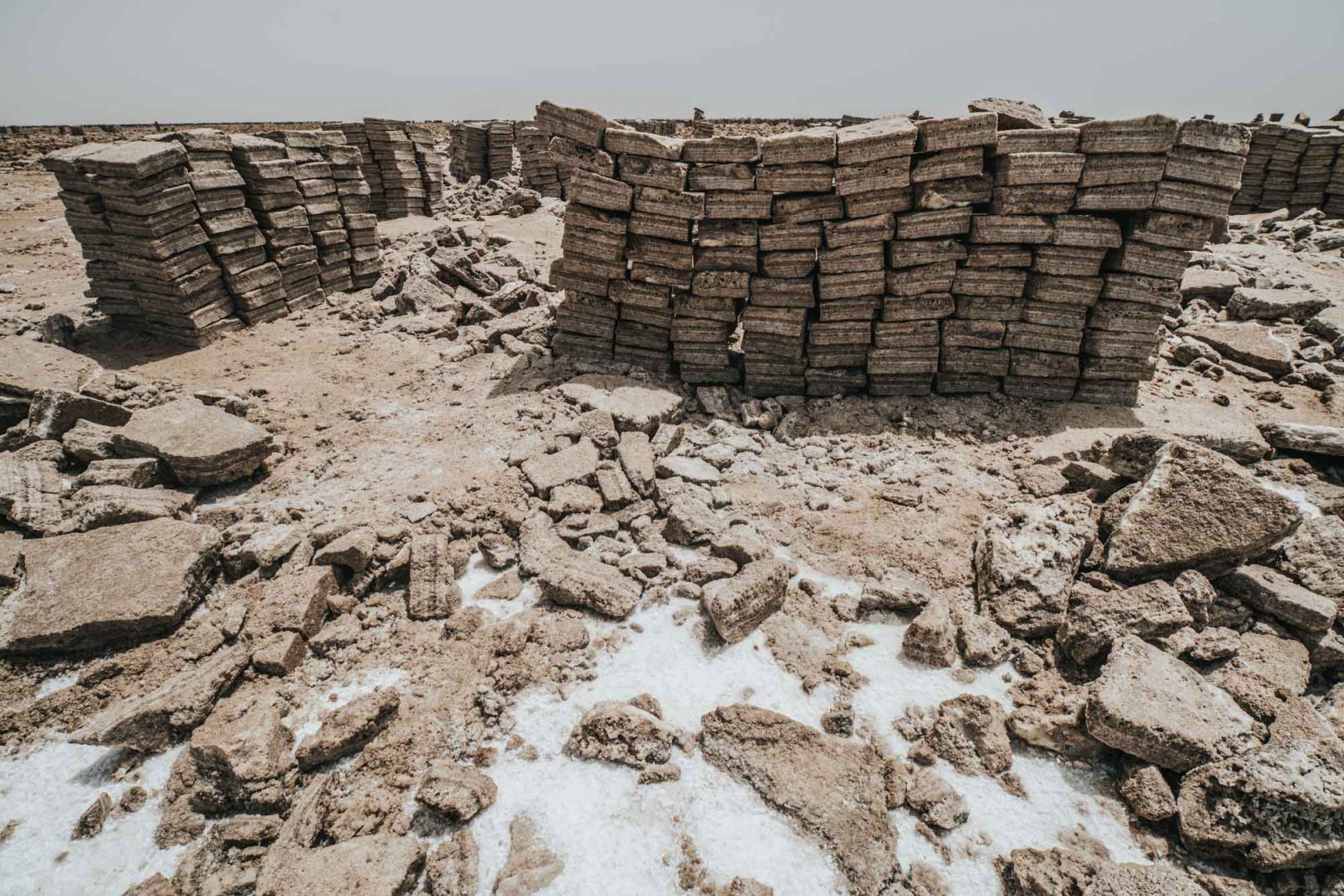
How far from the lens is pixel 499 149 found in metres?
19.5

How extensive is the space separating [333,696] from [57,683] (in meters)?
1.82

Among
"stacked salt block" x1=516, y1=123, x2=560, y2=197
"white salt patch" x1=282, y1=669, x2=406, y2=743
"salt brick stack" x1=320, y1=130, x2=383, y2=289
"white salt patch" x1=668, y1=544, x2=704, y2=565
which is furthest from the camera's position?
"stacked salt block" x1=516, y1=123, x2=560, y2=197

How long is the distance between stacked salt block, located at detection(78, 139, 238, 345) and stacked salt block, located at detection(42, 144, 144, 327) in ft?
0.19

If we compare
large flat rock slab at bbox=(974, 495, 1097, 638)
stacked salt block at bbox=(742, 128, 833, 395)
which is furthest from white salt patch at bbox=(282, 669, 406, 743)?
stacked salt block at bbox=(742, 128, 833, 395)

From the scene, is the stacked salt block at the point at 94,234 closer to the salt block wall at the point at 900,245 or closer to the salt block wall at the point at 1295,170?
the salt block wall at the point at 900,245

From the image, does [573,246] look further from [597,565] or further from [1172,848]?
[1172,848]

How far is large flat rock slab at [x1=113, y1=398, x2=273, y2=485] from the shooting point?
5.21m

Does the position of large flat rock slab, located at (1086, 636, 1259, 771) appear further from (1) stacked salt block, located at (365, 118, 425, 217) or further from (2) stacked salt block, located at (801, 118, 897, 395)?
(1) stacked salt block, located at (365, 118, 425, 217)

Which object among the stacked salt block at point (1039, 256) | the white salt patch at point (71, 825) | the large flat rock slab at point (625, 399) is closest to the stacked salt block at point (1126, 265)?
the stacked salt block at point (1039, 256)

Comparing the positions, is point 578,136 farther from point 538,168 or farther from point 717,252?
point 538,168

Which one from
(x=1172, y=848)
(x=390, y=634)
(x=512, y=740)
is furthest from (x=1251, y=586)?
(x=390, y=634)

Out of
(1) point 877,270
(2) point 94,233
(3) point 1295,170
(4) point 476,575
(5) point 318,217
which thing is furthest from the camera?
(3) point 1295,170

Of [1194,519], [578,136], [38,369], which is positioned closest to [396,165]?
[38,369]

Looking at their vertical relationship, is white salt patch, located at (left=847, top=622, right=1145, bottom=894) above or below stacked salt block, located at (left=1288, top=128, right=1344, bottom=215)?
below
